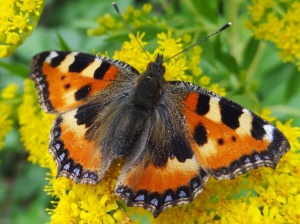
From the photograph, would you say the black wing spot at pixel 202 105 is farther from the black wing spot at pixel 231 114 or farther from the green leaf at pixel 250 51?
the green leaf at pixel 250 51

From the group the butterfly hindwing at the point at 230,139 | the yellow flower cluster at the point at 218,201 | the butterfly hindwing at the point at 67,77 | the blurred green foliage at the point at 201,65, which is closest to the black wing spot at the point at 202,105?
the butterfly hindwing at the point at 230,139

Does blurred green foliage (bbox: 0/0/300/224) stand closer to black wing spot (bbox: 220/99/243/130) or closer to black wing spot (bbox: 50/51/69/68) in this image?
black wing spot (bbox: 50/51/69/68)

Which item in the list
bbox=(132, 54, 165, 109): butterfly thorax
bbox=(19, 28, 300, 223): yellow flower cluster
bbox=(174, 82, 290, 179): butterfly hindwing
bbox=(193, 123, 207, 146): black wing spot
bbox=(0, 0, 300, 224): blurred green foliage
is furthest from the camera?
bbox=(0, 0, 300, 224): blurred green foliage

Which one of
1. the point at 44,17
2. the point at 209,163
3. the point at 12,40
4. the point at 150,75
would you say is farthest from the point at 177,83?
the point at 44,17

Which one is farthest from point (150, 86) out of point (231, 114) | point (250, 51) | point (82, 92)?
point (250, 51)

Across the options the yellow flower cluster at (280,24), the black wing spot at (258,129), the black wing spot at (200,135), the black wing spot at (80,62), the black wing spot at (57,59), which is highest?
the black wing spot at (57,59)

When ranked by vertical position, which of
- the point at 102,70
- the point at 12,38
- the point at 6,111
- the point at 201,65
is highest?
the point at 12,38

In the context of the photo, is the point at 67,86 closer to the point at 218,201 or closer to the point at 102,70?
the point at 102,70

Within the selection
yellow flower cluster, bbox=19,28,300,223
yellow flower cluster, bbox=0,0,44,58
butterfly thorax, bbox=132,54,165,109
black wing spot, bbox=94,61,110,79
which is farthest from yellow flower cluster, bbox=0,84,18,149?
butterfly thorax, bbox=132,54,165,109
